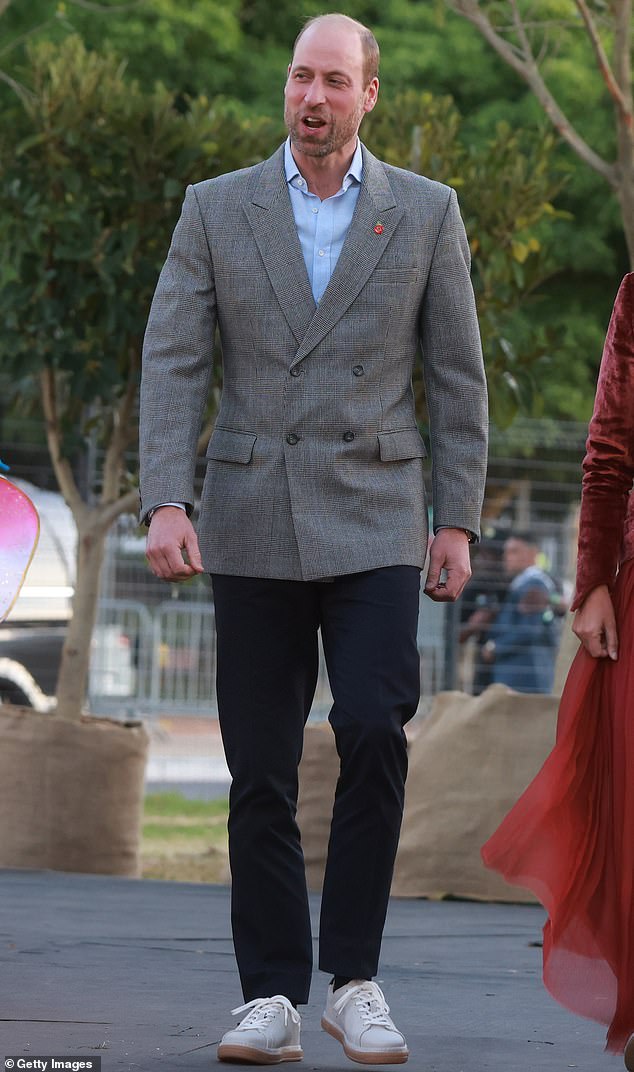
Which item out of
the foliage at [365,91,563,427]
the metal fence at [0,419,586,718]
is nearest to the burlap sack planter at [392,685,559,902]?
the foliage at [365,91,563,427]

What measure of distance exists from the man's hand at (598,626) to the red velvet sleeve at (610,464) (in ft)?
0.09

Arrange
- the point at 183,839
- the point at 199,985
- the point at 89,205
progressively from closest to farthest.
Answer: the point at 199,985, the point at 89,205, the point at 183,839

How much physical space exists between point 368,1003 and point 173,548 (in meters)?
1.01

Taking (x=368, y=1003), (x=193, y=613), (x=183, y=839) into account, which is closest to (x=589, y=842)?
(x=368, y=1003)

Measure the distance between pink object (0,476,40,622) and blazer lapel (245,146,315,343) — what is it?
69cm

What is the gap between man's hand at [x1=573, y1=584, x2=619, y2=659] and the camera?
3951 mm

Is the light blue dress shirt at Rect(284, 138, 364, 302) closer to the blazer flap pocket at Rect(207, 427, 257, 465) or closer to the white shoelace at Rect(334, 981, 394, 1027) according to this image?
the blazer flap pocket at Rect(207, 427, 257, 465)

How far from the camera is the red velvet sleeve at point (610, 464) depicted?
4.01 metres

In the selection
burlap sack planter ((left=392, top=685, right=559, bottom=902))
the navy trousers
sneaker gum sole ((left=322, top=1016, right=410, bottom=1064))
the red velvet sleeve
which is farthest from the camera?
burlap sack planter ((left=392, top=685, right=559, bottom=902))

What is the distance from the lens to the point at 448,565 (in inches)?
159

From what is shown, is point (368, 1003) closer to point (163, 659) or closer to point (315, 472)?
point (315, 472)

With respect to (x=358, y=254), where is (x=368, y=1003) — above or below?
below

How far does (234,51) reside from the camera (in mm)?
18453

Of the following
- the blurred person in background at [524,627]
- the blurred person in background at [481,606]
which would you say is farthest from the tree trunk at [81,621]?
the blurred person in background at [524,627]
